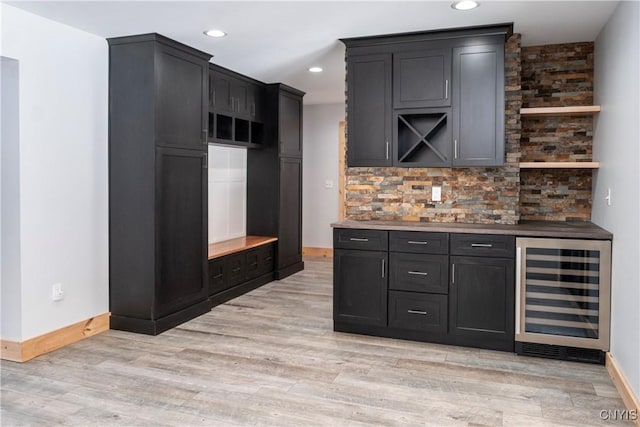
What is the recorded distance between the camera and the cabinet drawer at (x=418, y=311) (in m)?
3.85

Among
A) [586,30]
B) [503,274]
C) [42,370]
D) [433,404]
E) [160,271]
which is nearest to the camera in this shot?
[433,404]

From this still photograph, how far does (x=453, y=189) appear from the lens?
426 cm

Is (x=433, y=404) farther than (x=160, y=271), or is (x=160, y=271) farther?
(x=160, y=271)

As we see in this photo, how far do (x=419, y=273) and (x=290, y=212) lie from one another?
9.73 feet

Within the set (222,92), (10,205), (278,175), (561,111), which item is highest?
(222,92)

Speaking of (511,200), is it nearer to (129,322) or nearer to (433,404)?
(433,404)

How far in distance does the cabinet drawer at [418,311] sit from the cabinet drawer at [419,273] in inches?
2.2

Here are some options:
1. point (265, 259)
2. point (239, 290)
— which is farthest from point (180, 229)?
point (265, 259)

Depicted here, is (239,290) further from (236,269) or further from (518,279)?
(518,279)

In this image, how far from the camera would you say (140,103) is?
4.07 meters

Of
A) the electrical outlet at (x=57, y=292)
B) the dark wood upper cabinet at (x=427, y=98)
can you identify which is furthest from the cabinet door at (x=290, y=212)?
the electrical outlet at (x=57, y=292)

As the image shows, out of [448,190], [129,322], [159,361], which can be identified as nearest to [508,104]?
[448,190]

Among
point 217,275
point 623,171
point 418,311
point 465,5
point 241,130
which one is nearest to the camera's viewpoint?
point 623,171

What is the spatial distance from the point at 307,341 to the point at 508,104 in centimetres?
247
